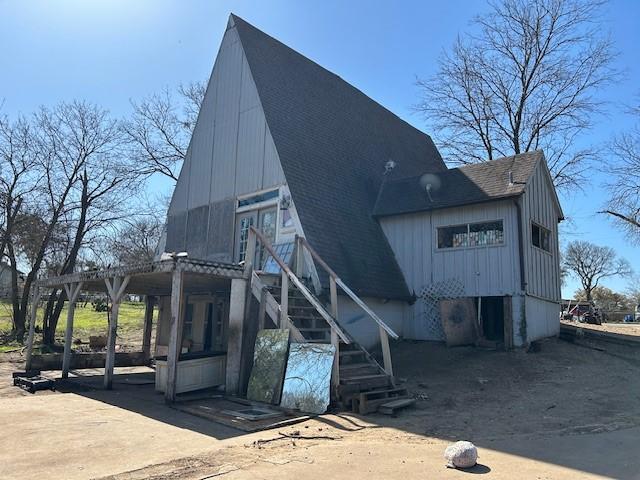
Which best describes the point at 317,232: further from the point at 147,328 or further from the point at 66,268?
the point at 66,268

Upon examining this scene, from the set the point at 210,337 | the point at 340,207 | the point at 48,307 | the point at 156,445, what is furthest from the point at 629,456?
the point at 48,307

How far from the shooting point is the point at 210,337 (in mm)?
15102

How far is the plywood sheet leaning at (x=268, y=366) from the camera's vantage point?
9.09 metres

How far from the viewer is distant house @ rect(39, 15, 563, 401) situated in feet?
36.5

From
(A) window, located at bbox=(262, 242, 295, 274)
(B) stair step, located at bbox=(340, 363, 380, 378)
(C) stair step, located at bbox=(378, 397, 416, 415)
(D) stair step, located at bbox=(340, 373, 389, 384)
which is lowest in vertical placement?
(C) stair step, located at bbox=(378, 397, 416, 415)

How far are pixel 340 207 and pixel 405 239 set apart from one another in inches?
95.0

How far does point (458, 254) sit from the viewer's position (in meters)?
13.9

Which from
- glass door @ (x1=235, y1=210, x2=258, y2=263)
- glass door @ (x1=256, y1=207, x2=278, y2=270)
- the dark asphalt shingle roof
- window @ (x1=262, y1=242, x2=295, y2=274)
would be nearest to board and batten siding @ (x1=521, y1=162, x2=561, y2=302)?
the dark asphalt shingle roof

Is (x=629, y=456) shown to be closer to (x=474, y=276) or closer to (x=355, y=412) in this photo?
(x=355, y=412)

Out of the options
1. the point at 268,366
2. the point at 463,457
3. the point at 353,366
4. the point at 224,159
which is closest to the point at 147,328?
the point at 224,159

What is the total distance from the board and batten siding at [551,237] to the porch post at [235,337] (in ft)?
24.8

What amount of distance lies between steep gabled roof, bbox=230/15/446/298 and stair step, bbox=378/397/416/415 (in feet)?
13.6

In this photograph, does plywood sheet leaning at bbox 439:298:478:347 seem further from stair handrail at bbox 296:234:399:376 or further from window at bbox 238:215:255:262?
window at bbox 238:215:255:262

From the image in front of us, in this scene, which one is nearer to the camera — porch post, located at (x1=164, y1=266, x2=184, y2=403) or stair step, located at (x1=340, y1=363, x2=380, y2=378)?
stair step, located at (x1=340, y1=363, x2=380, y2=378)
